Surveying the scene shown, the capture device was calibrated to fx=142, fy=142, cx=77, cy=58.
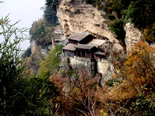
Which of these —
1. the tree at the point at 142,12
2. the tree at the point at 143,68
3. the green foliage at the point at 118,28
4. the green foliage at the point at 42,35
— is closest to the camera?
the tree at the point at 143,68

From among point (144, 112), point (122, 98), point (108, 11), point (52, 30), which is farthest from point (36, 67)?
point (144, 112)

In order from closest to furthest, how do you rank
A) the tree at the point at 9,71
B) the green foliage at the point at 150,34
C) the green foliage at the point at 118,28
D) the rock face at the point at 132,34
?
1. the tree at the point at 9,71
2. the green foliage at the point at 150,34
3. the rock face at the point at 132,34
4. the green foliage at the point at 118,28

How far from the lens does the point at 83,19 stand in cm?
2009

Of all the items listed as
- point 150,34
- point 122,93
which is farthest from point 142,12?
point 122,93

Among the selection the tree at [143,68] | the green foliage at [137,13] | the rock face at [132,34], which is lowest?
the tree at [143,68]

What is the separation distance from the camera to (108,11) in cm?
1616

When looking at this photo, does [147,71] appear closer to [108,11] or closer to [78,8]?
[108,11]

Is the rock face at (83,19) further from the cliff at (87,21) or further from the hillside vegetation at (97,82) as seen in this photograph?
the hillside vegetation at (97,82)

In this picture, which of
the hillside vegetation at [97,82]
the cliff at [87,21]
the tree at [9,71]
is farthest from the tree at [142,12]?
the tree at [9,71]

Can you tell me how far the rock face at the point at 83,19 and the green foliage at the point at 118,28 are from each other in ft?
3.02

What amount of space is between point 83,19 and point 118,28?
270 inches

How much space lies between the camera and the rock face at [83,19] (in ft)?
55.8

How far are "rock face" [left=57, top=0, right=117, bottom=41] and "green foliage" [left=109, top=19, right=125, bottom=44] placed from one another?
36.3 inches

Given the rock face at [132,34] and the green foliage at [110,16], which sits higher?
the green foliage at [110,16]
